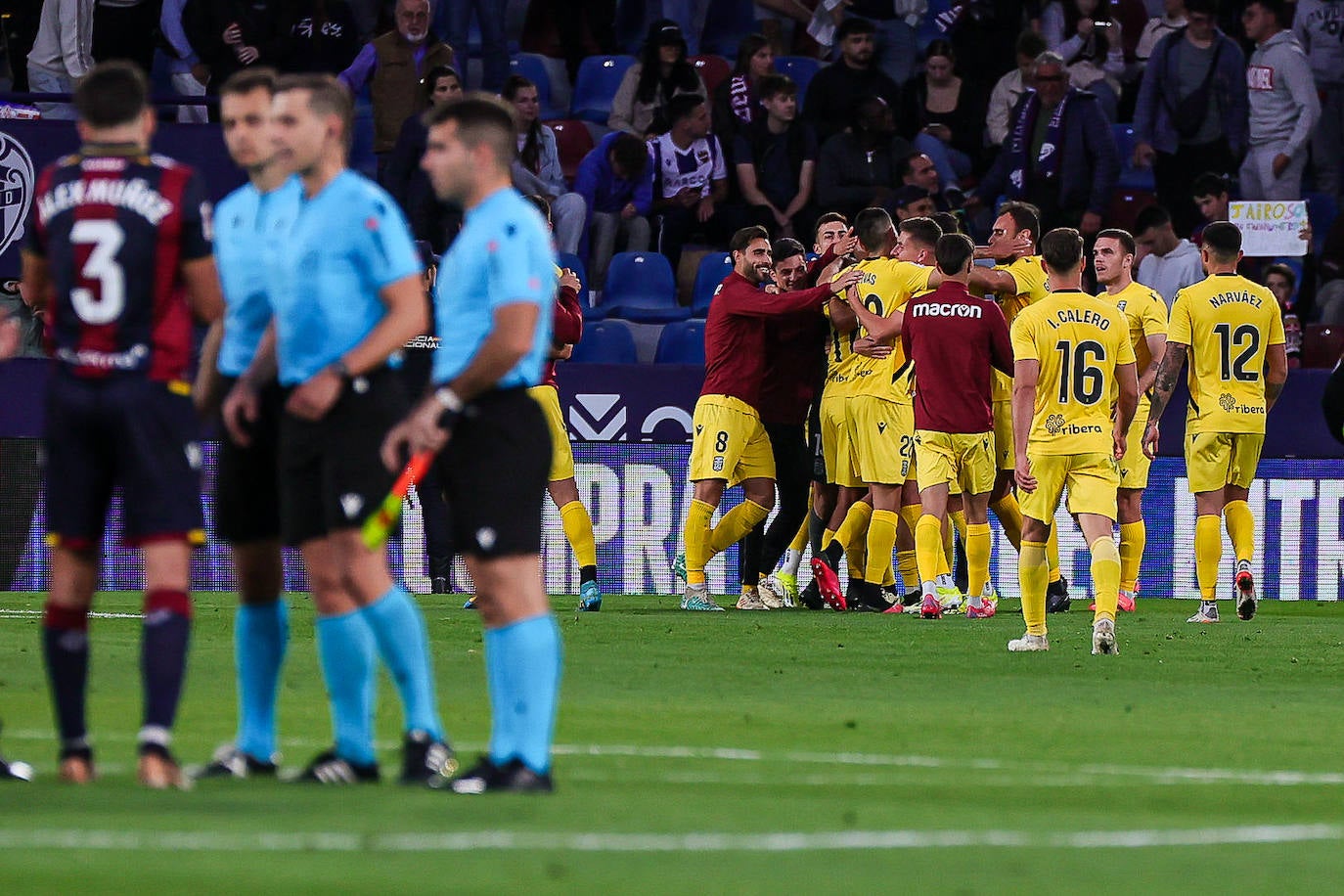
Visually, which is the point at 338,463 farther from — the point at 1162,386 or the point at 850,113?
the point at 850,113

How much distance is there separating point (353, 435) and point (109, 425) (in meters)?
0.73

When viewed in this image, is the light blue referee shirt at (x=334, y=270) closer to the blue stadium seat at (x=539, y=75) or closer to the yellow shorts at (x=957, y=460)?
the yellow shorts at (x=957, y=460)

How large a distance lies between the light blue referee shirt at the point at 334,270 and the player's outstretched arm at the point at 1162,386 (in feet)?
30.8

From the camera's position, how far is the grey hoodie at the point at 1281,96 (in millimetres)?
21219

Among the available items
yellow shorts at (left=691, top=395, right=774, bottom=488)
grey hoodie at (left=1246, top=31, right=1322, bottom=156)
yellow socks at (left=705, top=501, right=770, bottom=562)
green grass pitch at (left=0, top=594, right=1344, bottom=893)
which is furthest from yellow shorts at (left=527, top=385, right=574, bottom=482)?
grey hoodie at (left=1246, top=31, right=1322, bottom=156)

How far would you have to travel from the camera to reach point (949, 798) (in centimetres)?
654

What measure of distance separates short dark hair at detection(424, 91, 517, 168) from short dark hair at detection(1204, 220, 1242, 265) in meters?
9.59

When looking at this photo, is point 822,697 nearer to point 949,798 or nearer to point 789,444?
point 949,798

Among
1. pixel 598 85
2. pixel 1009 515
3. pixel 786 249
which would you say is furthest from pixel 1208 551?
pixel 598 85

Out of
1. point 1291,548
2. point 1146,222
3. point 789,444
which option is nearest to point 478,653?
point 789,444

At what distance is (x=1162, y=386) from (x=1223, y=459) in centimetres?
82

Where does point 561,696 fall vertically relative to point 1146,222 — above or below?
below

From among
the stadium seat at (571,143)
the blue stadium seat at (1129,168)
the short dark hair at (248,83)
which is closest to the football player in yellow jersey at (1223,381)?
the blue stadium seat at (1129,168)

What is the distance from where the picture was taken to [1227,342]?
50.9 feet
